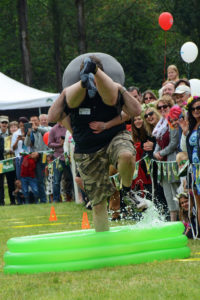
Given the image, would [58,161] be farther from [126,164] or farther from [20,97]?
[126,164]

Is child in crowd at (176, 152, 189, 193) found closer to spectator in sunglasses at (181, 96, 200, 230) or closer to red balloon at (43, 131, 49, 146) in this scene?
spectator in sunglasses at (181, 96, 200, 230)

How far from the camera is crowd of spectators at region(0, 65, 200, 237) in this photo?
27.5 feet

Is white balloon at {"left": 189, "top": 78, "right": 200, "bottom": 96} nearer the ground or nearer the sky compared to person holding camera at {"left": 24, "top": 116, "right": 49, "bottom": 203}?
nearer the sky

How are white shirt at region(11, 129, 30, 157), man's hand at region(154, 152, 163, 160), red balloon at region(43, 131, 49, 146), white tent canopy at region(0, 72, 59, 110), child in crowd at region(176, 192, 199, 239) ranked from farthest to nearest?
white tent canopy at region(0, 72, 59, 110) → white shirt at region(11, 129, 30, 157) → red balloon at region(43, 131, 49, 146) → man's hand at region(154, 152, 163, 160) → child in crowd at region(176, 192, 199, 239)

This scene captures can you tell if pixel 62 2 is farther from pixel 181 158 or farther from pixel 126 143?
pixel 126 143

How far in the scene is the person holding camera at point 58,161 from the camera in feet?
50.2

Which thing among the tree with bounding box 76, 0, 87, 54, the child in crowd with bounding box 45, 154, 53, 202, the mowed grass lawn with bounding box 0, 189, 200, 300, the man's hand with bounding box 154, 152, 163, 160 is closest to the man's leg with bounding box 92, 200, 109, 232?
the mowed grass lawn with bounding box 0, 189, 200, 300

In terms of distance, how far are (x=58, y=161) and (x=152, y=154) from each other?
530cm

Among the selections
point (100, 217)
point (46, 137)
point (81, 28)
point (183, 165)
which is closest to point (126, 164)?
point (100, 217)

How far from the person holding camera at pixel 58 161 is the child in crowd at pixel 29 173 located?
2.26ft

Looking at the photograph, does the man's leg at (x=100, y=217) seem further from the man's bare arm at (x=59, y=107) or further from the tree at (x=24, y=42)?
the tree at (x=24, y=42)

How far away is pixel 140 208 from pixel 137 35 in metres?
35.6

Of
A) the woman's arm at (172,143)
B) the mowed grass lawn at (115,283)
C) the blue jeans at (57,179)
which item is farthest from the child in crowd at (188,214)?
the blue jeans at (57,179)

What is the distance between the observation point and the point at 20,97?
21250 millimetres
